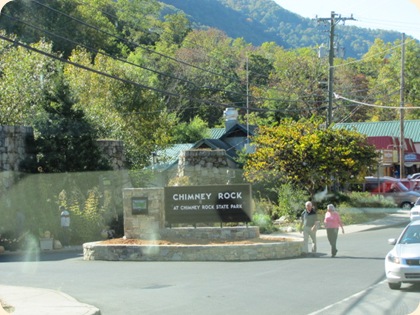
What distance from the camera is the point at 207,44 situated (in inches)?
3846

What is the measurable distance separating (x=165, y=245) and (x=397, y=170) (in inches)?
1974

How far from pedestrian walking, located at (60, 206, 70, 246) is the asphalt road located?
4149mm

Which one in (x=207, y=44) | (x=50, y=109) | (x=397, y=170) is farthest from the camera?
(x=207, y=44)

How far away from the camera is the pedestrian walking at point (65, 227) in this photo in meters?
27.1

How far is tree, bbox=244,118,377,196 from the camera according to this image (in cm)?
3350

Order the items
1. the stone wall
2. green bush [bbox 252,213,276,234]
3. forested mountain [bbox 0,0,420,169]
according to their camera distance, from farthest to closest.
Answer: forested mountain [bbox 0,0,420,169] → green bush [bbox 252,213,276,234] → the stone wall

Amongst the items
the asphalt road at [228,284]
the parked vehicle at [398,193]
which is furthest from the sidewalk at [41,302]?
the parked vehicle at [398,193]

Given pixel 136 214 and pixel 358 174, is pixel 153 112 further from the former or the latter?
pixel 136 214

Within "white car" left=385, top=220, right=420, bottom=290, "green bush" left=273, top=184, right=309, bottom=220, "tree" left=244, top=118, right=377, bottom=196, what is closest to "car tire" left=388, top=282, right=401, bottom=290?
"white car" left=385, top=220, right=420, bottom=290

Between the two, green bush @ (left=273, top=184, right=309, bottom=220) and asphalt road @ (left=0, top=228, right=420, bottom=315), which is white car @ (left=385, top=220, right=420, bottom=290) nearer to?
asphalt road @ (left=0, top=228, right=420, bottom=315)

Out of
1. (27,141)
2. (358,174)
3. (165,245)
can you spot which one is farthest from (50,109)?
(358,174)

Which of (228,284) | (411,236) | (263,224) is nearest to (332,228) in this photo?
(411,236)

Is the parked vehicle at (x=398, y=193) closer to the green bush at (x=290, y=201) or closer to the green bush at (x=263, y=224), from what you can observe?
the green bush at (x=290, y=201)

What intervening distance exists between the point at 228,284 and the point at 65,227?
13.2m
